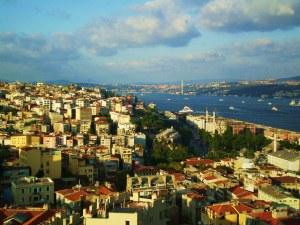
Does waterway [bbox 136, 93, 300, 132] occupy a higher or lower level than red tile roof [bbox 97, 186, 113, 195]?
lower

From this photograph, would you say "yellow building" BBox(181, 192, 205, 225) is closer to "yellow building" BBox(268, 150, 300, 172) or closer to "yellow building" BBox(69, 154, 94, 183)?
"yellow building" BBox(69, 154, 94, 183)

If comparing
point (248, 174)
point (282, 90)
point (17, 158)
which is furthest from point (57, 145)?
point (282, 90)

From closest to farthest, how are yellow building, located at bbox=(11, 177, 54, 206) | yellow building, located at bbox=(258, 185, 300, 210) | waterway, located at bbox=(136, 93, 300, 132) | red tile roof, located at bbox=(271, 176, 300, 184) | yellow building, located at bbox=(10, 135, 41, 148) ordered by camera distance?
yellow building, located at bbox=(11, 177, 54, 206) → yellow building, located at bbox=(258, 185, 300, 210) → red tile roof, located at bbox=(271, 176, 300, 184) → yellow building, located at bbox=(10, 135, 41, 148) → waterway, located at bbox=(136, 93, 300, 132)

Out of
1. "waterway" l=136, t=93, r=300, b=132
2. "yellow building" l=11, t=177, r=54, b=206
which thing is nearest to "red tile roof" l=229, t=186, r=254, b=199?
"yellow building" l=11, t=177, r=54, b=206

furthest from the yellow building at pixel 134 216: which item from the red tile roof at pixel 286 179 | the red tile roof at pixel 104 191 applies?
the red tile roof at pixel 286 179

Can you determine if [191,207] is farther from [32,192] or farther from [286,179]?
[286,179]

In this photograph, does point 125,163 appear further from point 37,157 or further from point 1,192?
point 1,192
